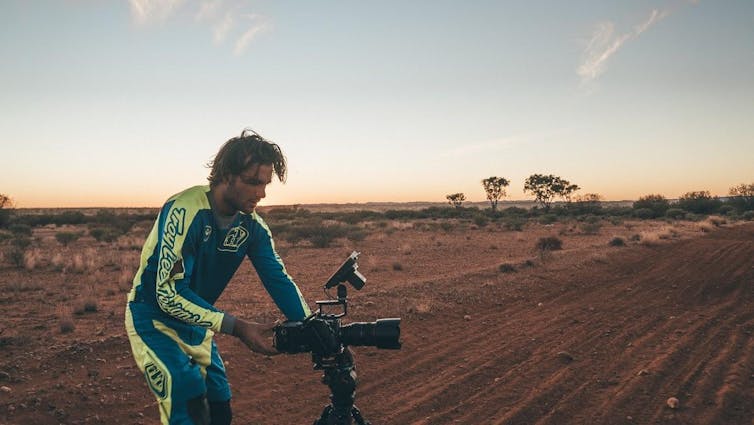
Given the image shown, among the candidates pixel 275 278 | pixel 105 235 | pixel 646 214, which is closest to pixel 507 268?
pixel 275 278

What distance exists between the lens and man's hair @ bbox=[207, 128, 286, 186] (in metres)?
2.58

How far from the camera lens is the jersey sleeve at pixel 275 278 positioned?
300cm

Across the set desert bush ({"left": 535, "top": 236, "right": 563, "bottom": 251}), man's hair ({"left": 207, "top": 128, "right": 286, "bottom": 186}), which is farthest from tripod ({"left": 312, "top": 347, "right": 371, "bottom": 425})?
desert bush ({"left": 535, "top": 236, "right": 563, "bottom": 251})

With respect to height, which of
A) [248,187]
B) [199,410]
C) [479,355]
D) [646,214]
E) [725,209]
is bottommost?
[479,355]

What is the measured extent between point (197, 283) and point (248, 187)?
609 millimetres

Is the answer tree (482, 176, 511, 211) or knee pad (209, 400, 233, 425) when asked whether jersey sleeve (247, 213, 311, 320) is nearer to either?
knee pad (209, 400, 233, 425)

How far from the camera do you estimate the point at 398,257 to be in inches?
719

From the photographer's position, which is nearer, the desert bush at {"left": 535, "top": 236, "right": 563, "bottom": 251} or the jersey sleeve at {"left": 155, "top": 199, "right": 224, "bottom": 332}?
the jersey sleeve at {"left": 155, "top": 199, "right": 224, "bottom": 332}

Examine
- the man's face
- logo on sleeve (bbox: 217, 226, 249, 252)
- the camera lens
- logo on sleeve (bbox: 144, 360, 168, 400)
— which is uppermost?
the man's face

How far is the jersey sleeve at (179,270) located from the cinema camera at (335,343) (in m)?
0.37

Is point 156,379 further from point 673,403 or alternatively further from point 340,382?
point 673,403

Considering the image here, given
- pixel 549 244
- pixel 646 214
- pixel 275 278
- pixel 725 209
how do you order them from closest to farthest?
pixel 275 278, pixel 549 244, pixel 646 214, pixel 725 209

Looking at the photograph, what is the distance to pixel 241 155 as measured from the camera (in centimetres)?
258

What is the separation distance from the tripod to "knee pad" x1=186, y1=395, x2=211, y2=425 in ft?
2.09
